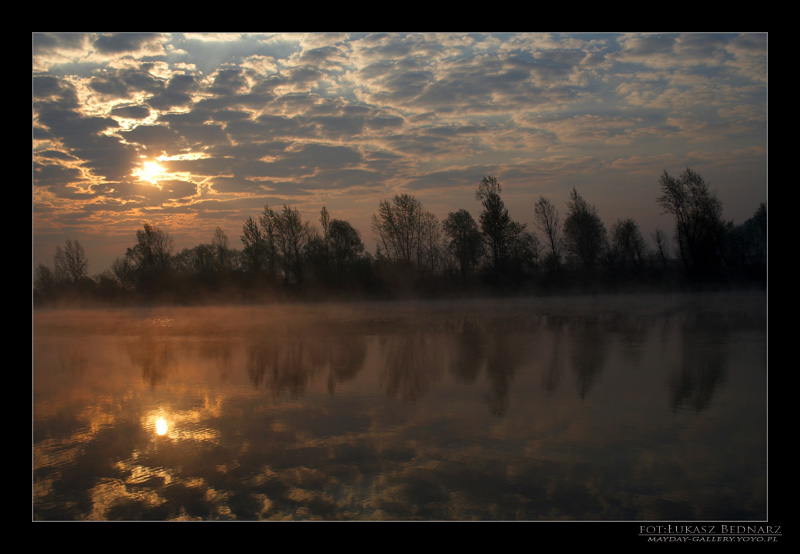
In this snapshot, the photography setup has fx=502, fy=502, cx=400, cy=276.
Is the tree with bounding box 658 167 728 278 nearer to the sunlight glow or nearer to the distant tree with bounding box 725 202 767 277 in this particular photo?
the distant tree with bounding box 725 202 767 277

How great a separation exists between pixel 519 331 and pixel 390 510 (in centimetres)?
1023

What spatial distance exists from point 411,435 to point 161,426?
→ 2.72 meters

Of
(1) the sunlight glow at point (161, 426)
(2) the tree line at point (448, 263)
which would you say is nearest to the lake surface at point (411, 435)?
(1) the sunlight glow at point (161, 426)

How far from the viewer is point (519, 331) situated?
13.1 m

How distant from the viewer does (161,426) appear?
5.37 m

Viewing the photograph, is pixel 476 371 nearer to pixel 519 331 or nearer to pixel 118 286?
pixel 519 331

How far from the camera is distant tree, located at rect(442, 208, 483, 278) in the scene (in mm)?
40969

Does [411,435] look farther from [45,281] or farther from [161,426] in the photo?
[45,281]

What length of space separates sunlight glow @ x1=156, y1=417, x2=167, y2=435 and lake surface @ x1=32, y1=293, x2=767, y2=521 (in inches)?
1.6


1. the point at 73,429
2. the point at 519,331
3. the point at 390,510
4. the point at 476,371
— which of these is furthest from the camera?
the point at 519,331

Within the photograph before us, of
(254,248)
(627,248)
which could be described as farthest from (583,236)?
(254,248)

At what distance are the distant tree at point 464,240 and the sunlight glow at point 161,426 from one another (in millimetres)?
35632

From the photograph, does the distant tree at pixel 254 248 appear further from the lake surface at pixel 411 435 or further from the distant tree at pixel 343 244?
the lake surface at pixel 411 435
